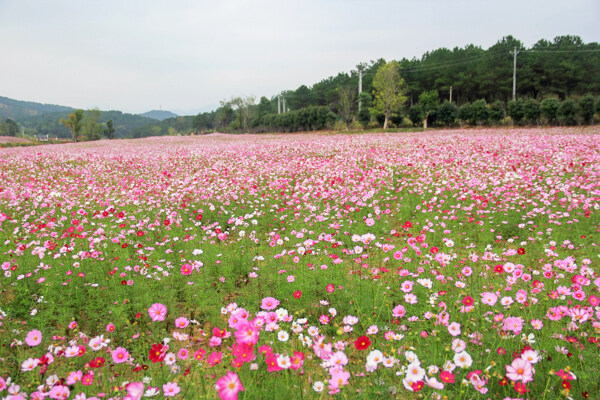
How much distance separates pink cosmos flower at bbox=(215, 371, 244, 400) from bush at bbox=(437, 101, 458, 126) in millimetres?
41618

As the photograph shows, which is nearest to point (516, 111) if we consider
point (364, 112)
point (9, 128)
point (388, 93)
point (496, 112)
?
point (496, 112)

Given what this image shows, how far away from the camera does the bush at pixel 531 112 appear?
100 feet

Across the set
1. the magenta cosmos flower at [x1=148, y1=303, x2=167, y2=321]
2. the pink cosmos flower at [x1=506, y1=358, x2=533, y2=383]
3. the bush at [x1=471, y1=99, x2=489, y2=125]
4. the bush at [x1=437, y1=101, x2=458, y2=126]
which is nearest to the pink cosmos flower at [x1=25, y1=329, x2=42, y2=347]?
the magenta cosmos flower at [x1=148, y1=303, x2=167, y2=321]

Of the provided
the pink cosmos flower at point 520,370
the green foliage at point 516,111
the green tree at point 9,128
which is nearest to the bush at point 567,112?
the green foliage at point 516,111

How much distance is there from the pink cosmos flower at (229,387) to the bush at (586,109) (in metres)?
35.6

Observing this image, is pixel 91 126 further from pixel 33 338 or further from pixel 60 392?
pixel 60 392

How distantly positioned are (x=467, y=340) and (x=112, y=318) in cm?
307

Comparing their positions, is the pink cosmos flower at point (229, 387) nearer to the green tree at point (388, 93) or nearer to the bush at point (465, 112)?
the bush at point (465, 112)

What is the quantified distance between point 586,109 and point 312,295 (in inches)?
1339

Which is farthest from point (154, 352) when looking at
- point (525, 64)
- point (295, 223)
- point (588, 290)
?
point (525, 64)

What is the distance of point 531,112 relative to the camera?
101ft

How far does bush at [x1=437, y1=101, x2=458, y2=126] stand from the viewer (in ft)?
124

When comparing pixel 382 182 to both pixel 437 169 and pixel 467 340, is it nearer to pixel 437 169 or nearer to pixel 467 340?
pixel 437 169

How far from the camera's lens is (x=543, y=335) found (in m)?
2.36
